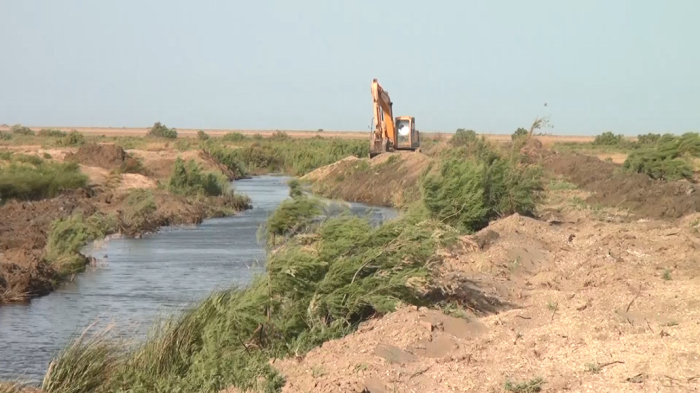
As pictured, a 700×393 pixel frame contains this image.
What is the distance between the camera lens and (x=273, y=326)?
12328 mm

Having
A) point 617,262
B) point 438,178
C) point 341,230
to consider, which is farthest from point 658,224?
point 341,230

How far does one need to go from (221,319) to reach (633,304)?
5489mm

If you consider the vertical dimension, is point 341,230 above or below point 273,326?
above

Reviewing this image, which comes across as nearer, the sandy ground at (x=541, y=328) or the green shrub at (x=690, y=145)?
the sandy ground at (x=541, y=328)

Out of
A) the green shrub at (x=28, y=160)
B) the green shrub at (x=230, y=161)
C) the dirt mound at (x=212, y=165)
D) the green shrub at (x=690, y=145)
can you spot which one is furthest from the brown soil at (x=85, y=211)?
the green shrub at (x=690, y=145)

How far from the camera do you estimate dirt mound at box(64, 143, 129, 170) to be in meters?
50.8

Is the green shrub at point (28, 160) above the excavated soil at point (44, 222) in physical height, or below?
above

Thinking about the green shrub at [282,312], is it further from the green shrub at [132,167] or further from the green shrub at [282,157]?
the green shrub at [282,157]

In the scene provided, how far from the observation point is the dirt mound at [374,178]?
45.7m

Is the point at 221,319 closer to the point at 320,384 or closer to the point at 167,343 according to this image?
the point at 167,343

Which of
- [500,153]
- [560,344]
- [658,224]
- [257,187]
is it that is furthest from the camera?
[257,187]

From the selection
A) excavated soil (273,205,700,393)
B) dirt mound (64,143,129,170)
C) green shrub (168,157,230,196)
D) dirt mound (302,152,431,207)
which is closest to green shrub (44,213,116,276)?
excavated soil (273,205,700,393)

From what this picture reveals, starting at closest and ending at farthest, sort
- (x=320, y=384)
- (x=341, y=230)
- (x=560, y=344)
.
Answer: (x=320, y=384), (x=560, y=344), (x=341, y=230)

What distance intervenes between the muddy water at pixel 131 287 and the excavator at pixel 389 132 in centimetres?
2050
